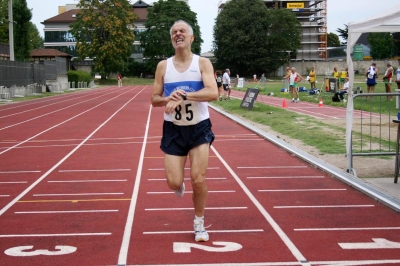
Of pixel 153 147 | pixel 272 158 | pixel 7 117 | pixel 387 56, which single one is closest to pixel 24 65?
pixel 7 117

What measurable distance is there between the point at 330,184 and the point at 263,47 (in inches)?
3428

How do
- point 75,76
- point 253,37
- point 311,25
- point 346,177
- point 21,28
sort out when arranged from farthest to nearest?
point 311,25, point 253,37, point 75,76, point 21,28, point 346,177

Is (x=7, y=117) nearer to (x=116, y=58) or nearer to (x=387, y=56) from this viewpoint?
(x=116, y=58)

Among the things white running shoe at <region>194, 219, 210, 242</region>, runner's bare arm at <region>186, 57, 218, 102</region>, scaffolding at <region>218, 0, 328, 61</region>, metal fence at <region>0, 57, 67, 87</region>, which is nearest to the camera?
runner's bare arm at <region>186, 57, 218, 102</region>

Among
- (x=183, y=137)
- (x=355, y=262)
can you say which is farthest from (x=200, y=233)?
(x=355, y=262)

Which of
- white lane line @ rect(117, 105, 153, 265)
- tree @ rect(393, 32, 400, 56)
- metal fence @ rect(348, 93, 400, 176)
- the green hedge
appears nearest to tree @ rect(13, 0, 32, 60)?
the green hedge

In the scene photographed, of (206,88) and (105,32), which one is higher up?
(105,32)

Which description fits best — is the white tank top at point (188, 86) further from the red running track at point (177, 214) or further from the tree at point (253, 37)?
the tree at point (253, 37)

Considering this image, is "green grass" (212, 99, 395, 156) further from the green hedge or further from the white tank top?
the green hedge

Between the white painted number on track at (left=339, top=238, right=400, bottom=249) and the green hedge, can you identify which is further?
the green hedge

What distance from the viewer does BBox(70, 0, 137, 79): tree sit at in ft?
278

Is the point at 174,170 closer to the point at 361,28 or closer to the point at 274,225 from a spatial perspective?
the point at 274,225

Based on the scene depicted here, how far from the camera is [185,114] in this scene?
5.53 m

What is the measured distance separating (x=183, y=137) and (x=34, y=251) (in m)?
1.71
